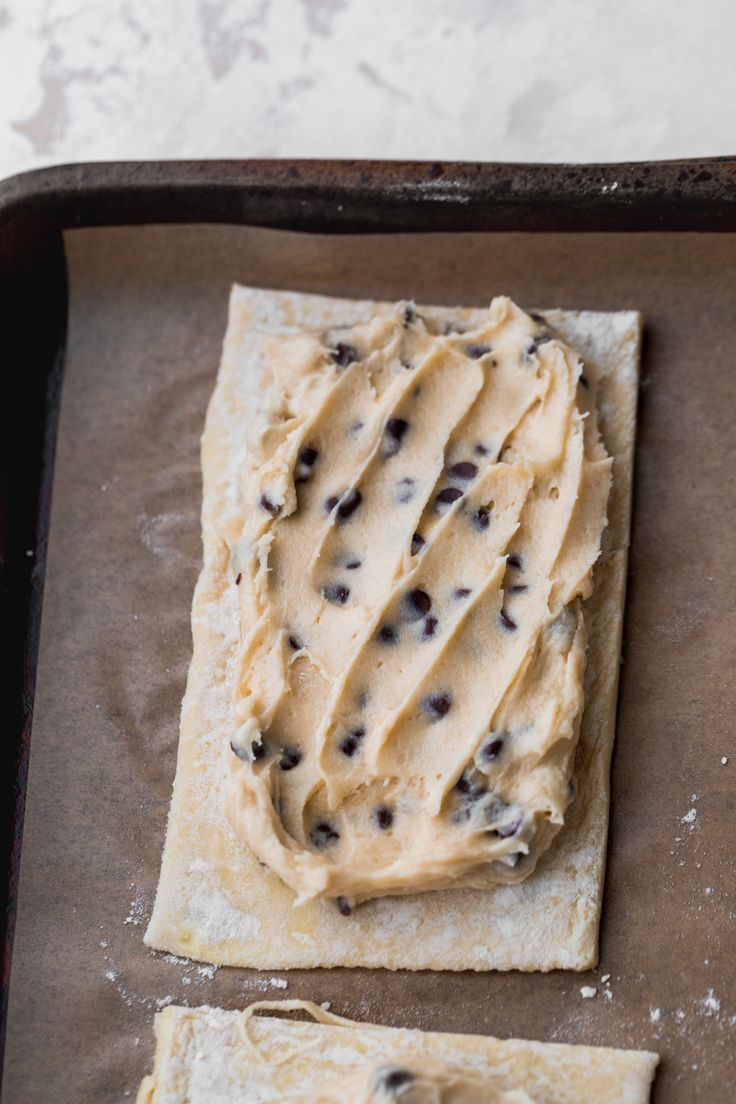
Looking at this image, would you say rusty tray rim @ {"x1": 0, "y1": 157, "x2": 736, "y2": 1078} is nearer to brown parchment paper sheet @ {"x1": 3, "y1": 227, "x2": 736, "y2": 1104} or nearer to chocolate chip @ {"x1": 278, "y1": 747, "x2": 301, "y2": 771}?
brown parchment paper sheet @ {"x1": 3, "y1": 227, "x2": 736, "y2": 1104}

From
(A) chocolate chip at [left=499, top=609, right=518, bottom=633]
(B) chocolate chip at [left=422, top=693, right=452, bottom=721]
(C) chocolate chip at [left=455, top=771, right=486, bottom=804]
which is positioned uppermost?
(A) chocolate chip at [left=499, top=609, right=518, bottom=633]

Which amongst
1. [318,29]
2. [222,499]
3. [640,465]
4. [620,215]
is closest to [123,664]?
[222,499]

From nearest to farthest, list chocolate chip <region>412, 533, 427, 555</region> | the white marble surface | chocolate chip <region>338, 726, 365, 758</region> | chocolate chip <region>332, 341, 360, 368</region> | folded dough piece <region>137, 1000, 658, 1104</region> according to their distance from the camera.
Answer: folded dough piece <region>137, 1000, 658, 1104</region>
chocolate chip <region>338, 726, 365, 758</region>
chocolate chip <region>412, 533, 427, 555</region>
chocolate chip <region>332, 341, 360, 368</region>
the white marble surface

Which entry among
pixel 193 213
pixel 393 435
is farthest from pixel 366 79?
pixel 393 435

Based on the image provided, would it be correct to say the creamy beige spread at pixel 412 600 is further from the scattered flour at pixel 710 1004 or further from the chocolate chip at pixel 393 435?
the scattered flour at pixel 710 1004

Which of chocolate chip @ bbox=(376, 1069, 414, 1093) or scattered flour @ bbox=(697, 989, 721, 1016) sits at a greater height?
scattered flour @ bbox=(697, 989, 721, 1016)

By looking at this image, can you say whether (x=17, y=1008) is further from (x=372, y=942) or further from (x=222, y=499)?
(x=222, y=499)

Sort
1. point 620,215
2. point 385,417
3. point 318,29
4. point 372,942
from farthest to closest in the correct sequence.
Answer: point 318,29 < point 620,215 < point 385,417 < point 372,942

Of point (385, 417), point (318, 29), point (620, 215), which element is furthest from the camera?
point (318, 29)

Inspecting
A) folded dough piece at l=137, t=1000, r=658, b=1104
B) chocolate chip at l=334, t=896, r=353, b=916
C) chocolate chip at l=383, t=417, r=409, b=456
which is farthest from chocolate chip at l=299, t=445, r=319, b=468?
folded dough piece at l=137, t=1000, r=658, b=1104
